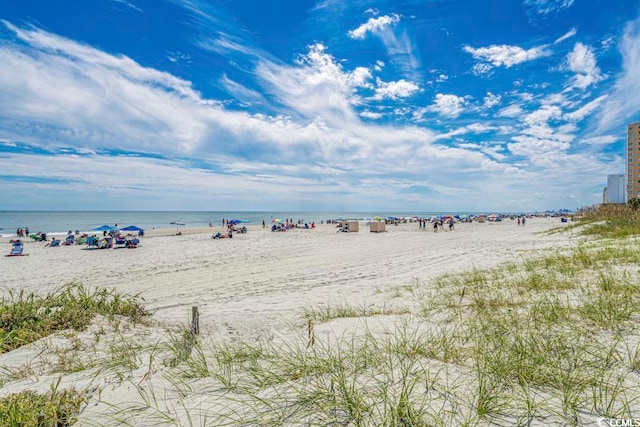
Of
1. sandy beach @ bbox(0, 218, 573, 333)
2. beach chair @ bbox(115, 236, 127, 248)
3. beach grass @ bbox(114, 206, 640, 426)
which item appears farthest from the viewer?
beach chair @ bbox(115, 236, 127, 248)

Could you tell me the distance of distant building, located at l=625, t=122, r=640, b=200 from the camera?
6438 cm

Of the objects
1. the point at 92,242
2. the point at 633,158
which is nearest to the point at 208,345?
the point at 92,242

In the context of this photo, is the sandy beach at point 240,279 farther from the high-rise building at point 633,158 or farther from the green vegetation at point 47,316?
the high-rise building at point 633,158

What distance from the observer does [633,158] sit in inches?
2566

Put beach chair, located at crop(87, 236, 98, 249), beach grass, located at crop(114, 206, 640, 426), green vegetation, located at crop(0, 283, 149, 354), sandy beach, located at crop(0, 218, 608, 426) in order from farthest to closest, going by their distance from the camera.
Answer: beach chair, located at crop(87, 236, 98, 249) < green vegetation, located at crop(0, 283, 149, 354) < sandy beach, located at crop(0, 218, 608, 426) < beach grass, located at crop(114, 206, 640, 426)

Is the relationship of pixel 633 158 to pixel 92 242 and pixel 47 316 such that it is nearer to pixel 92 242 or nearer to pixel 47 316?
pixel 47 316

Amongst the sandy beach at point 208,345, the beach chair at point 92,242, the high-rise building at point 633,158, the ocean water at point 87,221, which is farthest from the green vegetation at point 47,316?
the high-rise building at point 633,158

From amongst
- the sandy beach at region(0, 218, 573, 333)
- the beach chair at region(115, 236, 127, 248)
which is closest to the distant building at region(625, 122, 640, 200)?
the sandy beach at region(0, 218, 573, 333)

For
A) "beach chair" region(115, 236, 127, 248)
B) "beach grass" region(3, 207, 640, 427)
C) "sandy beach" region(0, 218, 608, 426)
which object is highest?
"beach grass" region(3, 207, 640, 427)

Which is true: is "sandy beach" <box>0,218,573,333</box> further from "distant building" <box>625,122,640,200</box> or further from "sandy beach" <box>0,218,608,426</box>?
"distant building" <box>625,122,640,200</box>

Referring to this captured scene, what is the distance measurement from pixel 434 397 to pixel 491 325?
1.81 meters

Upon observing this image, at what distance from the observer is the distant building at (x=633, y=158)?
64.4 m

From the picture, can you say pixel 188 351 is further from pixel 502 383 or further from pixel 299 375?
pixel 502 383

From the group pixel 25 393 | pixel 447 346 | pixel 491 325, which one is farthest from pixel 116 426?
pixel 491 325
